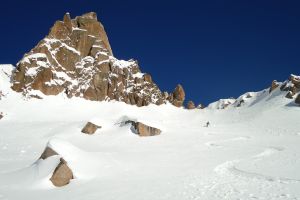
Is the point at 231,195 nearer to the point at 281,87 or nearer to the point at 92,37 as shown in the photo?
the point at 281,87

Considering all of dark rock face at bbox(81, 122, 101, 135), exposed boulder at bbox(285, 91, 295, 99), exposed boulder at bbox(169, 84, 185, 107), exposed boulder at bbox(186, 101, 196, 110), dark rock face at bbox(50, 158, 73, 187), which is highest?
exposed boulder at bbox(169, 84, 185, 107)

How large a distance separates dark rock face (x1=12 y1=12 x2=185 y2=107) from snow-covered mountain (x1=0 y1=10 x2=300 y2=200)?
242 millimetres

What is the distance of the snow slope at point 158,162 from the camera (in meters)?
18.5

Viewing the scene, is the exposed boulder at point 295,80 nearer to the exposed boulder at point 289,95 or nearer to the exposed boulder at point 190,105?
the exposed boulder at point 289,95

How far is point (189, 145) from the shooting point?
115ft

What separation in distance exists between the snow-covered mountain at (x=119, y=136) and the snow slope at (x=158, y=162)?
0.08 m

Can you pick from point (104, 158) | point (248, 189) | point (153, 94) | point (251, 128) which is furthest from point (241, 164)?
point (153, 94)

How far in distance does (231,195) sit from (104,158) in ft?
39.4

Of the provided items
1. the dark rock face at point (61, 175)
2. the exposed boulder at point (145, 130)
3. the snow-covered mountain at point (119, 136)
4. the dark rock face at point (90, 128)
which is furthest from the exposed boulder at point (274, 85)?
the dark rock face at point (61, 175)

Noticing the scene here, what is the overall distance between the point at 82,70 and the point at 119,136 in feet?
142

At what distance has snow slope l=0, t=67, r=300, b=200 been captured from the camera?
1845cm

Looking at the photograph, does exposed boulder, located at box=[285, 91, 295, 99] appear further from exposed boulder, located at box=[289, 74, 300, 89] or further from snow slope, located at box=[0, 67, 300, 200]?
snow slope, located at box=[0, 67, 300, 200]

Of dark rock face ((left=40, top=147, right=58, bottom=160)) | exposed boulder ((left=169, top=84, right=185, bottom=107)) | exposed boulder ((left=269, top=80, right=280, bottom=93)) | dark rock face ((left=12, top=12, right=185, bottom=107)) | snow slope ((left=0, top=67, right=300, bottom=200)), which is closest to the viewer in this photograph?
snow slope ((left=0, top=67, right=300, bottom=200))

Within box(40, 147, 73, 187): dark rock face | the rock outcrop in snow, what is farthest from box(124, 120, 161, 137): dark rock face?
the rock outcrop in snow
